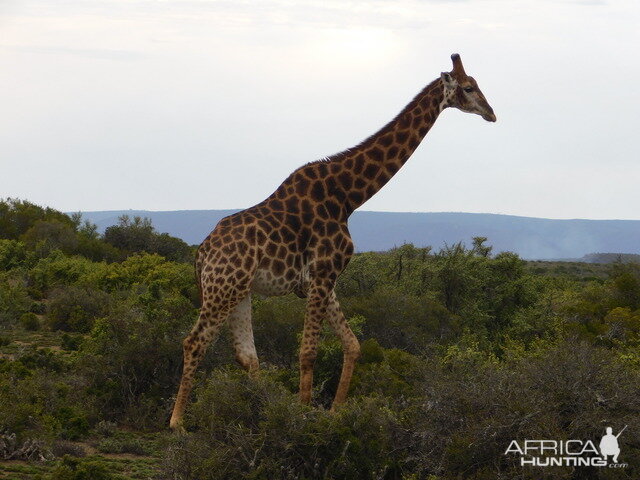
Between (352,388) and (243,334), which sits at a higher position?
(243,334)

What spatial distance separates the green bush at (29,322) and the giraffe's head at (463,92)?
542 inches

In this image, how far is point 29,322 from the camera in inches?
Result: 850

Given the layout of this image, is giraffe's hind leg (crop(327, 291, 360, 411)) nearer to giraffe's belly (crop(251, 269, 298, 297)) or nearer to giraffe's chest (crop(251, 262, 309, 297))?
giraffe's chest (crop(251, 262, 309, 297))

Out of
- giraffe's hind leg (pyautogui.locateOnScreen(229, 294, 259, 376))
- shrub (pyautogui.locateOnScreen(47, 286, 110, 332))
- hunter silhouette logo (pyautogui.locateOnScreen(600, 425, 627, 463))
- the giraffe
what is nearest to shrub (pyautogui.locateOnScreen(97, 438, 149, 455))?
the giraffe

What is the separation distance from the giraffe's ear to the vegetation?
309cm

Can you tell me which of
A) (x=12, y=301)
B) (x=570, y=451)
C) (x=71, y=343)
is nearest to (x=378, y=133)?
(x=570, y=451)

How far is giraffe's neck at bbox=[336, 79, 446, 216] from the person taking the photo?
10750 mm

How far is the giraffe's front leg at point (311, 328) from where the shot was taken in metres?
10.3

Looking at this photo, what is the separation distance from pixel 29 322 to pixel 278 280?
12.9 meters

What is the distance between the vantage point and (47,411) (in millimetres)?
12203

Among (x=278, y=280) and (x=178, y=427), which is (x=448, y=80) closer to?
(x=278, y=280)

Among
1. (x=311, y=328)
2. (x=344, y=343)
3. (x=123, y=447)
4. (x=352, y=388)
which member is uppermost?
(x=311, y=328)

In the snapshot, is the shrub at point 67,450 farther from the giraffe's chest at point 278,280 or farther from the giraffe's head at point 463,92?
the giraffe's head at point 463,92

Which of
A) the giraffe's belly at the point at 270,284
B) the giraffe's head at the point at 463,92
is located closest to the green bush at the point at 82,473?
the giraffe's belly at the point at 270,284
